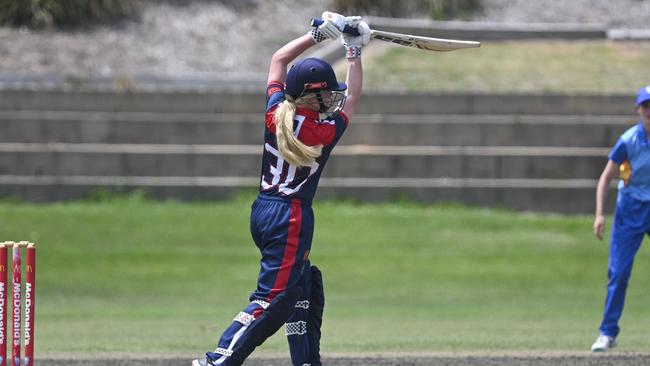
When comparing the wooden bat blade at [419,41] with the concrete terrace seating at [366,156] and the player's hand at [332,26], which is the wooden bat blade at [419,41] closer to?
the player's hand at [332,26]

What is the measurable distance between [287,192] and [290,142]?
1.01ft

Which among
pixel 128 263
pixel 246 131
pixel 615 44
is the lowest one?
pixel 128 263

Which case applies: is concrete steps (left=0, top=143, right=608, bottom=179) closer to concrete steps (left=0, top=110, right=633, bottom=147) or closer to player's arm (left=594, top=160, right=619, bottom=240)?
concrete steps (left=0, top=110, right=633, bottom=147)

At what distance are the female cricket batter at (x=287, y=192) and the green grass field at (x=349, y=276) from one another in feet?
10.6

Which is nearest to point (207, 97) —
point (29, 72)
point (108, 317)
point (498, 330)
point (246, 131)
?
point (246, 131)

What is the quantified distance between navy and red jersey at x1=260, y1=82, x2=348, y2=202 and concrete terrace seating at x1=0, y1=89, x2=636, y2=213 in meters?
12.8

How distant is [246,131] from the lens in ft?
64.8

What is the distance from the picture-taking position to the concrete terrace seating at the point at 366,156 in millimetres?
19406

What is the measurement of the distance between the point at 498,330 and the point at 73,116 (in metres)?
11.1

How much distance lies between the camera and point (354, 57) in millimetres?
6750

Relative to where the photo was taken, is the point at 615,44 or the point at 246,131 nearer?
the point at 246,131

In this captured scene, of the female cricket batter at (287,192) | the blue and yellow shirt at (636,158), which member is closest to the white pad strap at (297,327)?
the female cricket batter at (287,192)

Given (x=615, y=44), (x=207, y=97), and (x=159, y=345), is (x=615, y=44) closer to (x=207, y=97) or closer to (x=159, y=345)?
(x=207, y=97)

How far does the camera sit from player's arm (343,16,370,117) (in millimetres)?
6672
